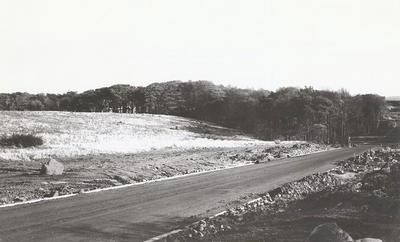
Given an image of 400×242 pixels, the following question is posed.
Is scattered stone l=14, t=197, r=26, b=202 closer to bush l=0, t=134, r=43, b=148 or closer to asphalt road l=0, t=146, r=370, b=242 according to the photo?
asphalt road l=0, t=146, r=370, b=242

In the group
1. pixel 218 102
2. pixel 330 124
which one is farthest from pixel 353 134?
pixel 218 102

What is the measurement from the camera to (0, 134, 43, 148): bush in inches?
1416

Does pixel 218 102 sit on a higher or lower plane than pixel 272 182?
higher

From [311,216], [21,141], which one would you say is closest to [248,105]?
[21,141]

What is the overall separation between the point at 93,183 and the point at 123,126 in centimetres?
5167

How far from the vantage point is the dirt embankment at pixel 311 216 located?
9.61m

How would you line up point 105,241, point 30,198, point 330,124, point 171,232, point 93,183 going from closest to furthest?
1. point 105,241
2. point 171,232
3. point 30,198
4. point 93,183
5. point 330,124

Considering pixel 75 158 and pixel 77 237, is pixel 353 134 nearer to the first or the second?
pixel 75 158

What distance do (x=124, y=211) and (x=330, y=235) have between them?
6801 millimetres

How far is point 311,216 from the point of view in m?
11.2

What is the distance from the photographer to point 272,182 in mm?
20375

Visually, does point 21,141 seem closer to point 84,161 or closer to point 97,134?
point 84,161

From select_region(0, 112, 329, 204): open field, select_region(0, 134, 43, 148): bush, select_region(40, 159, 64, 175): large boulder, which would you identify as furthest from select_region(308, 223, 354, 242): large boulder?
select_region(0, 134, 43, 148): bush

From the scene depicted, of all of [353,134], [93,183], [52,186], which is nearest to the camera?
[52,186]
